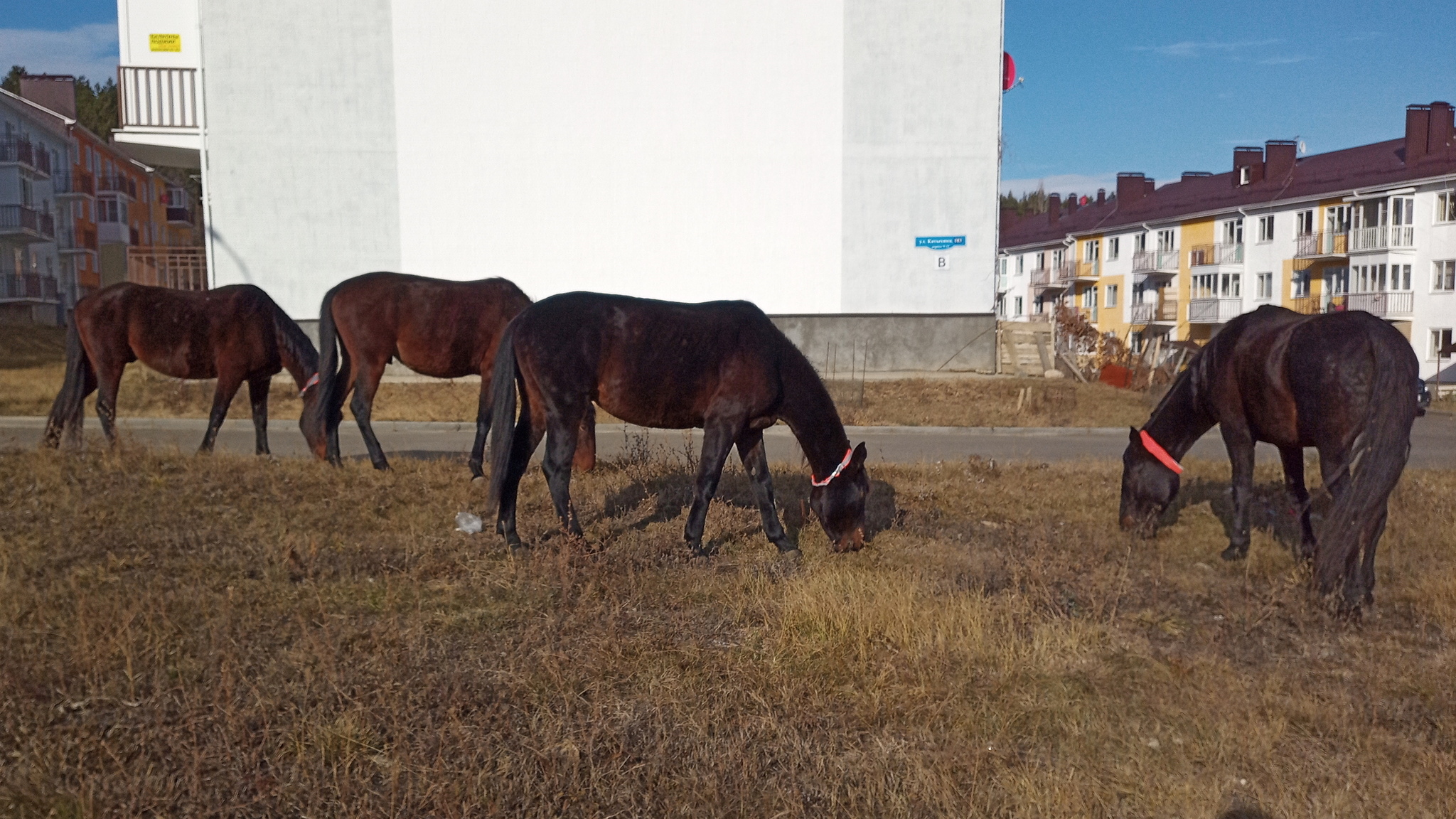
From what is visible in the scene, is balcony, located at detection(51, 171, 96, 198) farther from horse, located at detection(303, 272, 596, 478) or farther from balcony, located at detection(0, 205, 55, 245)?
horse, located at detection(303, 272, 596, 478)

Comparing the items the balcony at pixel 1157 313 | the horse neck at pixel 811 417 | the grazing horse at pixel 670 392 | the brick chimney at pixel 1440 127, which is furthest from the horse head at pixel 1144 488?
the balcony at pixel 1157 313

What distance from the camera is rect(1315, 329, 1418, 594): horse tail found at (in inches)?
223

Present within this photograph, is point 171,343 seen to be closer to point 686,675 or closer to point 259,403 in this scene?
point 259,403

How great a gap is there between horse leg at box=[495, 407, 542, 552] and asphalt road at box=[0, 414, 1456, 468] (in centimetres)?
398

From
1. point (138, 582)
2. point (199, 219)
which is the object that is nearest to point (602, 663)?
point (138, 582)

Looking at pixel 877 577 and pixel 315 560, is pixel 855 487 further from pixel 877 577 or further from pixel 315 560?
pixel 315 560

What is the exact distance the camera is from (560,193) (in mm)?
25188

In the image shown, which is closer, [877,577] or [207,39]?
[877,577]

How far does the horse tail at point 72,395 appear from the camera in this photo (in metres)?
10.1

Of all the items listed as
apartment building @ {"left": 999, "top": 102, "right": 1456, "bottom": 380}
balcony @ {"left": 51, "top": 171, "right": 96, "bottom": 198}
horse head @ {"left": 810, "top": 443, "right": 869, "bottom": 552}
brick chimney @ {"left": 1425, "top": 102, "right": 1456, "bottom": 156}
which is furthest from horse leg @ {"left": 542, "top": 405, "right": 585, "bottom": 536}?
balcony @ {"left": 51, "top": 171, "right": 96, "bottom": 198}

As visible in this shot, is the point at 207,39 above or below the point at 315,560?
above

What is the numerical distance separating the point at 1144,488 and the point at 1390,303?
45057 mm

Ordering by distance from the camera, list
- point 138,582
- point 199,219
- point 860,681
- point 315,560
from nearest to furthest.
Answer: point 860,681 → point 138,582 → point 315,560 → point 199,219

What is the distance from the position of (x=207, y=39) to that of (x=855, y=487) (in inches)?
916
